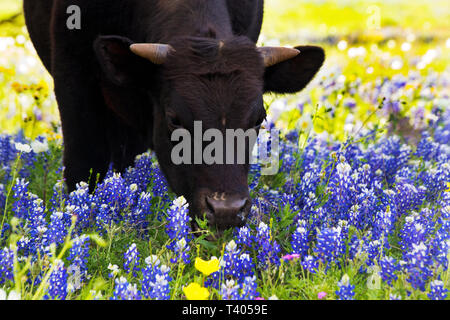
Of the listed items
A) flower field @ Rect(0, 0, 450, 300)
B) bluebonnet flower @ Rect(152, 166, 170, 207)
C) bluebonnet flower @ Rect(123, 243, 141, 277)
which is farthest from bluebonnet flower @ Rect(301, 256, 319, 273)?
bluebonnet flower @ Rect(152, 166, 170, 207)

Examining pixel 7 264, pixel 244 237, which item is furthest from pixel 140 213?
pixel 7 264

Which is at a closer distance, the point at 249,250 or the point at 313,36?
the point at 249,250

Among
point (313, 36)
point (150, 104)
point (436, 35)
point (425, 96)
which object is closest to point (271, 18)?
point (313, 36)

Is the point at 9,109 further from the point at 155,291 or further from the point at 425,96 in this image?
the point at 155,291

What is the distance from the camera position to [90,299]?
3297 mm

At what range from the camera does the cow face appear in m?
4.20

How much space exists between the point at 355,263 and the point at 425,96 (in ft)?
17.6

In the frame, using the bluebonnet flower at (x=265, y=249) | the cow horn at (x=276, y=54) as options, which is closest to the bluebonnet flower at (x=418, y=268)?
the bluebonnet flower at (x=265, y=249)

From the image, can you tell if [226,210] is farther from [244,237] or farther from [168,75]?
[168,75]

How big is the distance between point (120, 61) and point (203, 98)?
2.76ft

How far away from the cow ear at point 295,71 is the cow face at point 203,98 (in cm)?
2

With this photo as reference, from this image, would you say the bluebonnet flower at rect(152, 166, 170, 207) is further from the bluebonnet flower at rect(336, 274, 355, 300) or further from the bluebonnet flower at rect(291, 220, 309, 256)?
the bluebonnet flower at rect(336, 274, 355, 300)

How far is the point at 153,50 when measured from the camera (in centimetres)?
466
